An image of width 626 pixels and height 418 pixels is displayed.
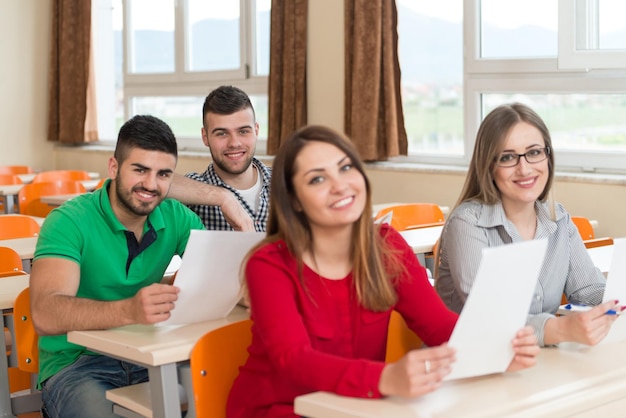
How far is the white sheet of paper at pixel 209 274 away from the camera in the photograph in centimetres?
222

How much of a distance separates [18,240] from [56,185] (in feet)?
6.95

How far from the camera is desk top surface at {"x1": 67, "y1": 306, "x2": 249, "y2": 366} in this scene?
2.11m

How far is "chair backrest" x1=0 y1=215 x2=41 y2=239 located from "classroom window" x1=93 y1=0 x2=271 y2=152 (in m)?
2.76

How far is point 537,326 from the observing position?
2.10 m

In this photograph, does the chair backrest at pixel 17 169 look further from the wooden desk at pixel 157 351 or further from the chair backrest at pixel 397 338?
the chair backrest at pixel 397 338

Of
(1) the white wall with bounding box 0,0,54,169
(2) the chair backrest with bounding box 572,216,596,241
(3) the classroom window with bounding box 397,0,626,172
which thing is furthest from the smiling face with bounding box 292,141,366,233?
(1) the white wall with bounding box 0,0,54,169

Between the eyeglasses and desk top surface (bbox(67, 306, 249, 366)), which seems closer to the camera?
desk top surface (bbox(67, 306, 249, 366))

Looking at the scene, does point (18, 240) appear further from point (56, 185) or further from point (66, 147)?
point (66, 147)

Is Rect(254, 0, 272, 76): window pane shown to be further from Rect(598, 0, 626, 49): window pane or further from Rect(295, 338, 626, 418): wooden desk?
Rect(295, 338, 626, 418): wooden desk

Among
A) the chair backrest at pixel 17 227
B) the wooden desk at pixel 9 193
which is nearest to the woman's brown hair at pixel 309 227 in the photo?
the chair backrest at pixel 17 227

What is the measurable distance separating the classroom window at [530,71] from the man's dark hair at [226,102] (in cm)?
195

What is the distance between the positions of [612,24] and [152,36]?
14.1 feet

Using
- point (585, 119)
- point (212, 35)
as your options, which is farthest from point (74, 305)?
point (212, 35)

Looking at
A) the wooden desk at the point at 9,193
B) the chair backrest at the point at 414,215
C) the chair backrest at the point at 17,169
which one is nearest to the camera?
the chair backrest at the point at 414,215
